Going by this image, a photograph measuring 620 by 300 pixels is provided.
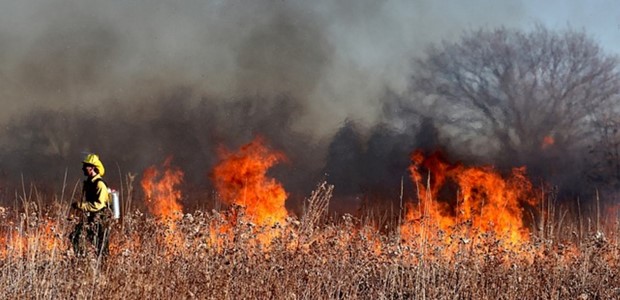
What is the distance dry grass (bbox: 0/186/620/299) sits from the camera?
6.85 m

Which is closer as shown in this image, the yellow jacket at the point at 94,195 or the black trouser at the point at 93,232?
the black trouser at the point at 93,232

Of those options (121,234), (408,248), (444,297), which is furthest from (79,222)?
(444,297)

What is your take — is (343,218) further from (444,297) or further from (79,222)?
(79,222)

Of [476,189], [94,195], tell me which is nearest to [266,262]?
[94,195]

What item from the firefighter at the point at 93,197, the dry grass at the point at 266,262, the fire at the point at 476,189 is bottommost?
the dry grass at the point at 266,262

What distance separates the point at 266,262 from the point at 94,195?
381cm

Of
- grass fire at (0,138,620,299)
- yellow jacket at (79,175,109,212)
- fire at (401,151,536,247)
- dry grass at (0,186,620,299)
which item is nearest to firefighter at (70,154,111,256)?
yellow jacket at (79,175,109,212)

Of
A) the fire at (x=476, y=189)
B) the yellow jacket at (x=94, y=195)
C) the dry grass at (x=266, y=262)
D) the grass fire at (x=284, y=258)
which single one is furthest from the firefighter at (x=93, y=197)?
the fire at (x=476, y=189)

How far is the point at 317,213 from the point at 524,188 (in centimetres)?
1365

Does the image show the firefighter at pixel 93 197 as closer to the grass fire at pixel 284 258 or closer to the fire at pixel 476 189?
the grass fire at pixel 284 258

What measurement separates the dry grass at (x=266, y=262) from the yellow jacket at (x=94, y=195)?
1.63 m

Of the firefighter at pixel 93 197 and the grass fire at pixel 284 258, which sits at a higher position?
the firefighter at pixel 93 197

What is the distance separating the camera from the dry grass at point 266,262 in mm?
6852

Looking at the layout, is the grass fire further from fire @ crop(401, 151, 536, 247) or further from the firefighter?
fire @ crop(401, 151, 536, 247)
